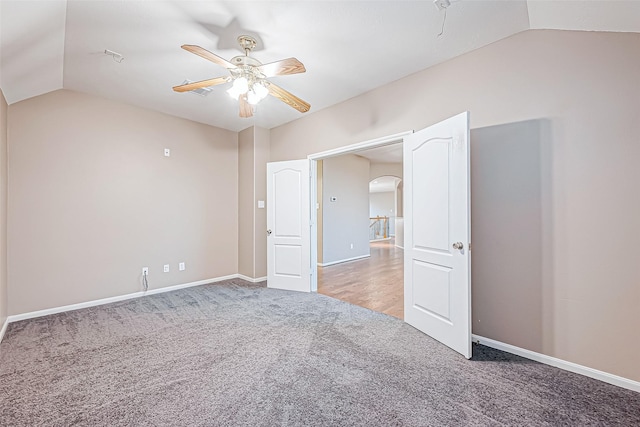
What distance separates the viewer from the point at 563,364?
2.16m

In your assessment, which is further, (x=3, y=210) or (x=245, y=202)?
(x=245, y=202)

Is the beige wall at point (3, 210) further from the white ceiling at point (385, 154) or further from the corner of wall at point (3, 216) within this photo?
the white ceiling at point (385, 154)

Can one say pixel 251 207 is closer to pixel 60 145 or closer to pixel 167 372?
pixel 60 145

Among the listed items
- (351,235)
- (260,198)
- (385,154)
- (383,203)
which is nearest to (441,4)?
(260,198)

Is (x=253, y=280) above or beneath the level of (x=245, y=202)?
beneath

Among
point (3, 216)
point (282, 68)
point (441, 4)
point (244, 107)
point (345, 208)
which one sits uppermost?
point (441, 4)

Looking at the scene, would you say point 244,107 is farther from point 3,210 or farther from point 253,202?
point 3,210

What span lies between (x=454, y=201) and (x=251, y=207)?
3461 mm

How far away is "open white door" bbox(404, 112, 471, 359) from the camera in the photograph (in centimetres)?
236

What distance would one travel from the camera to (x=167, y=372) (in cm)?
214

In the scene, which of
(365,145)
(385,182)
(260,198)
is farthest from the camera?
(385,182)

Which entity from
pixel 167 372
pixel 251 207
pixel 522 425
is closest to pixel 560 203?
pixel 522 425

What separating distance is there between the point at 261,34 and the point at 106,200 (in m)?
3.14

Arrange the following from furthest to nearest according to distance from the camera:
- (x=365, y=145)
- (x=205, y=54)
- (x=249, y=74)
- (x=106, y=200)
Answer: (x=106, y=200) < (x=365, y=145) < (x=249, y=74) < (x=205, y=54)
